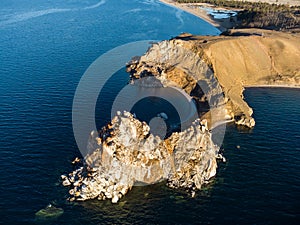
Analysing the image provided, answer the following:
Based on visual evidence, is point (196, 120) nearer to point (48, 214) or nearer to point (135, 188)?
point (135, 188)

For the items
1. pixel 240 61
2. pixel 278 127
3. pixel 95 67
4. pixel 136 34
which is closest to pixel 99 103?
pixel 95 67

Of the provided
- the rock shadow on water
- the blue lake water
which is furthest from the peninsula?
the rock shadow on water

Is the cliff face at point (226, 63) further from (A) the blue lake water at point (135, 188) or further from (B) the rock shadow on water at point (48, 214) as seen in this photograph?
(B) the rock shadow on water at point (48, 214)

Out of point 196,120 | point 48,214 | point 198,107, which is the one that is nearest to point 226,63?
point 198,107

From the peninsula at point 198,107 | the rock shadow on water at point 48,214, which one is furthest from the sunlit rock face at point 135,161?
the rock shadow on water at point 48,214

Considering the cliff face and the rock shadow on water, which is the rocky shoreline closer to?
the cliff face

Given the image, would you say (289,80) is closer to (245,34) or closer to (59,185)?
(245,34)
